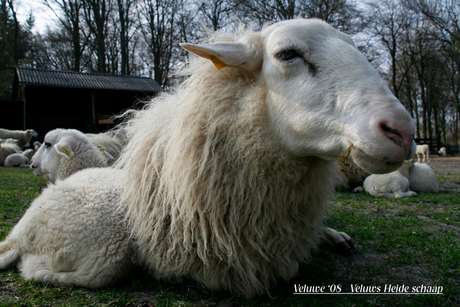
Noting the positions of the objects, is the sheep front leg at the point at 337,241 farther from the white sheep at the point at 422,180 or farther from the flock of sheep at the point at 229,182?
the white sheep at the point at 422,180

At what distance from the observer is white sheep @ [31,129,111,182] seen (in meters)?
4.32

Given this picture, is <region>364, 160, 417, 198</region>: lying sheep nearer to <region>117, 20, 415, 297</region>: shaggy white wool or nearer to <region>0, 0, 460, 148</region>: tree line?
<region>117, 20, 415, 297</region>: shaggy white wool

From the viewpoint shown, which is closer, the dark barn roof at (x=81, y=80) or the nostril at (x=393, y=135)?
the nostril at (x=393, y=135)

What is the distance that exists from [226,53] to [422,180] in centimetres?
626

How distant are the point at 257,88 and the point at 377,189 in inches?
194

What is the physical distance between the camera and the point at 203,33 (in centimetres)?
2003

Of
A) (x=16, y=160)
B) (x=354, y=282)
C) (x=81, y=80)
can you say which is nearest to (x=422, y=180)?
(x=354, y=282)

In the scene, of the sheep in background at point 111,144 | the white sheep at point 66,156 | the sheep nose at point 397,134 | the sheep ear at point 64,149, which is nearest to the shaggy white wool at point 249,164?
the sheep nose at point 397,134

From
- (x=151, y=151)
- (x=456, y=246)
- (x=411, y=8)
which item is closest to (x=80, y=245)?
(x=151, y=151)

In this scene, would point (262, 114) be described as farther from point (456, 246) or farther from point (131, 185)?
point (456, 246)

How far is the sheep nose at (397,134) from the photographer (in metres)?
1.53

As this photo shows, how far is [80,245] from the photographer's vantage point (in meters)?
2.17

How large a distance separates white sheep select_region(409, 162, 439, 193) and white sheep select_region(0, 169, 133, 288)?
253 inches

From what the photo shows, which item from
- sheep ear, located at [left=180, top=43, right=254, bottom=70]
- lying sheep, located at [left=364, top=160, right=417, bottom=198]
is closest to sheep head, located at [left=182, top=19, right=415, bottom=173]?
sheep ear, located at [left=180, top=43, right=254, bottom=70]
